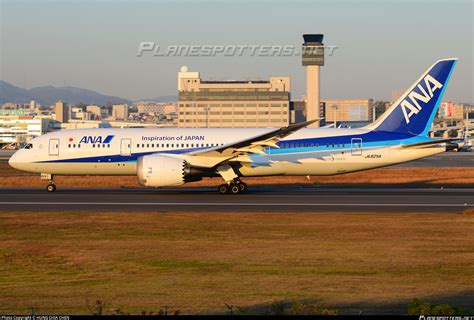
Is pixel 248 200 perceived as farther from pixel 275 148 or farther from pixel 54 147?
pixel 54 147

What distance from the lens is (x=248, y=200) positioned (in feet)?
115

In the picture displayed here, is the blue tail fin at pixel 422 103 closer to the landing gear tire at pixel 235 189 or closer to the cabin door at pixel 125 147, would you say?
the landing gear tire at pixel 235 189

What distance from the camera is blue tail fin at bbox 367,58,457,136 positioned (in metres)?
39.2

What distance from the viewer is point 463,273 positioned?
17.5 meters

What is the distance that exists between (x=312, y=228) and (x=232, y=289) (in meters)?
9.69

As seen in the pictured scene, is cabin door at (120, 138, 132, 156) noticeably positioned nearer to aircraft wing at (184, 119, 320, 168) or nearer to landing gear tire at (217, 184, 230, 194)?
aircraft wing at (184, 119, 320, 168)

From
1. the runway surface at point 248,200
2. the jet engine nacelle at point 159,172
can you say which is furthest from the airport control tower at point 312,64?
the jet engine nacelle at point 159,172

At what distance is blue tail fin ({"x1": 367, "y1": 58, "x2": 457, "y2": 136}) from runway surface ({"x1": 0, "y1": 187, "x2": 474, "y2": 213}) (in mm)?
3341

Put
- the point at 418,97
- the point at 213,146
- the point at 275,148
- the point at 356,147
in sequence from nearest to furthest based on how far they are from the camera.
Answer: the point at 275,148 → the point at 356,147 → the point at 213,146 → the point at 418,97

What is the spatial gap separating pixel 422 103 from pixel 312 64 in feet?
436

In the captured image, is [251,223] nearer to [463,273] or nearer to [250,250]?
[250,250]

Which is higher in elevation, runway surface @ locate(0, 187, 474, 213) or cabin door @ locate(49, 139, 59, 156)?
cabin door @ locate(49, 139, 59, 156)

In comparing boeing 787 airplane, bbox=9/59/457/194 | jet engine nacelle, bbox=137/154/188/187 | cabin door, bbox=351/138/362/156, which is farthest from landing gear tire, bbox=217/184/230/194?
cabin door, bbox=351/138/362/156

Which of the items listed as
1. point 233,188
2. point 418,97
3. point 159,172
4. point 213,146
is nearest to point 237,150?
point 233,188
